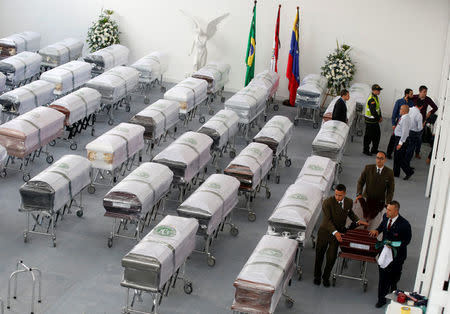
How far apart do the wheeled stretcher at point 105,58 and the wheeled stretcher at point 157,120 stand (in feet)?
16.6

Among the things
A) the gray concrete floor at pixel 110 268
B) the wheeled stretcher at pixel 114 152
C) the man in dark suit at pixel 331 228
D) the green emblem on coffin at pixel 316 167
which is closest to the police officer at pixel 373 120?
the gray concrete floor at pixel 110 268

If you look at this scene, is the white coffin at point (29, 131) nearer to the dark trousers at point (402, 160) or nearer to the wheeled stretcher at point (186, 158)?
the wheeled stretcher at point (186, 158)

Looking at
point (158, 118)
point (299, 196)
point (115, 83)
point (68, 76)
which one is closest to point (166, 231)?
point (299, 196)

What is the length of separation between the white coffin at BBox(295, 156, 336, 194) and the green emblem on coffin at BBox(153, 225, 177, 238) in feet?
13.6

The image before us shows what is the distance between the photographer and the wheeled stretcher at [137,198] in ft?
56.2

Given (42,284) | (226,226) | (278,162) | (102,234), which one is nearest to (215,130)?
(278,162)

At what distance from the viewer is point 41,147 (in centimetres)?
2162

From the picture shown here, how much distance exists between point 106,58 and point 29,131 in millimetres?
8004

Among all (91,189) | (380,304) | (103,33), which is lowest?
(380,304)

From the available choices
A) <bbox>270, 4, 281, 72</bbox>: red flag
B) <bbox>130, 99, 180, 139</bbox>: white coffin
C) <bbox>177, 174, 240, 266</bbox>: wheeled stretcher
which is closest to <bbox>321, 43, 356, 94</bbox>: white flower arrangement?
<bbox>270, 4, 281, 72</bbox>: red flag

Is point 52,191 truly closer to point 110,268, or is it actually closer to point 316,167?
point 110,268

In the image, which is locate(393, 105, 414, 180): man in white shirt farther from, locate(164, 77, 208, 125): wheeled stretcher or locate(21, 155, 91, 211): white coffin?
locate(21, 155, 91, 211): white coffin

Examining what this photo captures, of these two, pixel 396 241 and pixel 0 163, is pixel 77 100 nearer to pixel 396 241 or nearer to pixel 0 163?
pixel 0 163

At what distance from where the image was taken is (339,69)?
27031 millimetres
